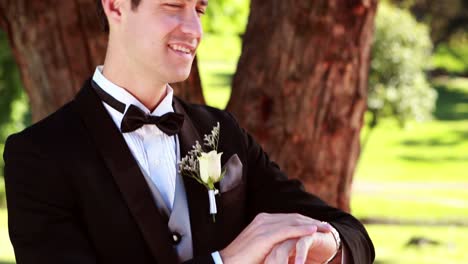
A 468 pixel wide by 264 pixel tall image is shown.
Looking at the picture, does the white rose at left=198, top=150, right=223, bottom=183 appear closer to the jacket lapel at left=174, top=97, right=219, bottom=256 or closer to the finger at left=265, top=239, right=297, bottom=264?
the jacket lapel at left=174, top=97, right=219, bottom=256

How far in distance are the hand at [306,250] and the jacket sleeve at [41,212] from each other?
0.46 m

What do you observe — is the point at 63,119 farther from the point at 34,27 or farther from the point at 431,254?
the point at 431,254

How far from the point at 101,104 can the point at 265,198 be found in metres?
0.58

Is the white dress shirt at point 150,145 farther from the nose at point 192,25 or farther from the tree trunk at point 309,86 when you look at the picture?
the tree trunk at point 309,86

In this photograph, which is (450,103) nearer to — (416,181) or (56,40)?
(416,181)

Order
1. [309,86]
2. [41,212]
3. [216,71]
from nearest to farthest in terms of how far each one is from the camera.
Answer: [41,212]
[309,86]
[216,71]

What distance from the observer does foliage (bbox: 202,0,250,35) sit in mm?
14480

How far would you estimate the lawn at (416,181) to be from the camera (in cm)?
2266

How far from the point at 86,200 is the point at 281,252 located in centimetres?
51

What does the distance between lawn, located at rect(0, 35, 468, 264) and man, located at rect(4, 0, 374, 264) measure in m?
12.8

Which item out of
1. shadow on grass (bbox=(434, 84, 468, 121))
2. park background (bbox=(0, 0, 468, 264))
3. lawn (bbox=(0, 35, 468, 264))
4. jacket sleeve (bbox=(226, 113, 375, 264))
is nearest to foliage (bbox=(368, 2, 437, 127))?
park background (bbox=(0, 0, 468, 264))

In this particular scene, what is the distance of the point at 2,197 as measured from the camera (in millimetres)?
28078

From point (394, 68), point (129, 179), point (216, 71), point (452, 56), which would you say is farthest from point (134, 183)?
point (216, 71)

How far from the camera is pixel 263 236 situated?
7.77 ft
